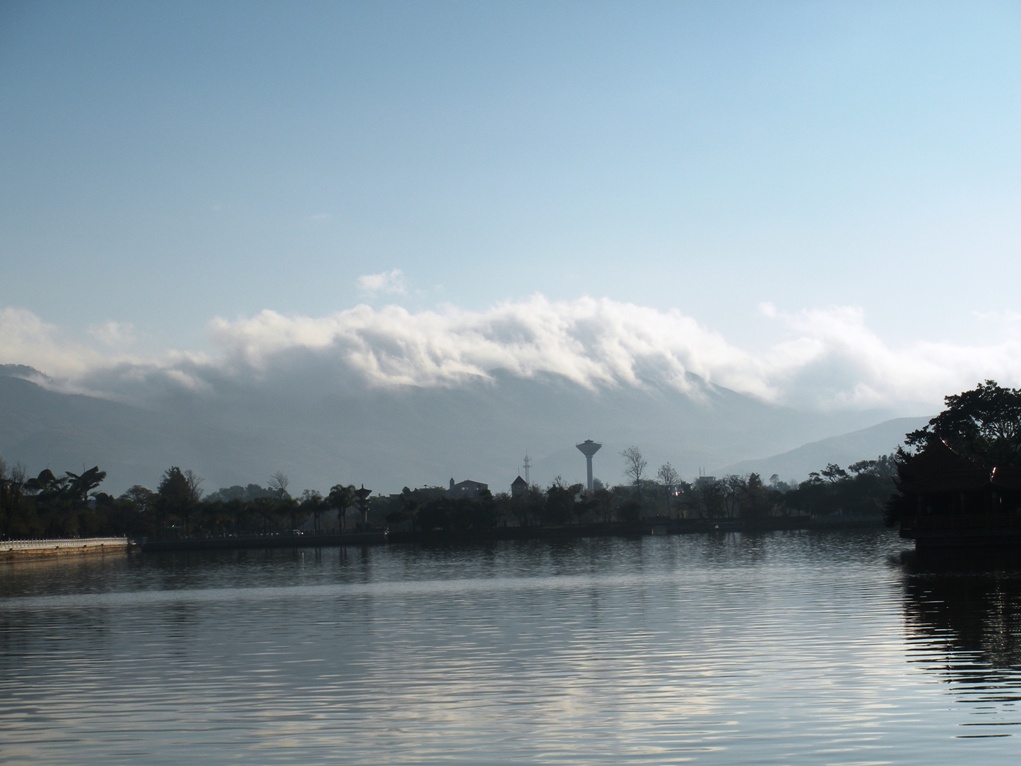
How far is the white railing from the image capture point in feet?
418

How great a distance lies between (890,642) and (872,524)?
147 m

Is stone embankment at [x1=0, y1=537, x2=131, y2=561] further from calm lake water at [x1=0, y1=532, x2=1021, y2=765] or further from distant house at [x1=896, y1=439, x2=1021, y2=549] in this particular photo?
distant house at [x1=896, y1=439, x2=1021, y2=549]

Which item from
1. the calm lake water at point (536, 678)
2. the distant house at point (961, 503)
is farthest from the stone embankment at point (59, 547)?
the distant house at point (961, 503)

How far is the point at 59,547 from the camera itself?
5443 inches

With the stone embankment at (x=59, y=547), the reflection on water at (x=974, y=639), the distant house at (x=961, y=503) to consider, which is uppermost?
the distant house at (x=961, y=503)

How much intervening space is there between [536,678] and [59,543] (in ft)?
417

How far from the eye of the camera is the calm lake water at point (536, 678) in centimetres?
1766

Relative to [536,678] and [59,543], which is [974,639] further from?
[59,543]

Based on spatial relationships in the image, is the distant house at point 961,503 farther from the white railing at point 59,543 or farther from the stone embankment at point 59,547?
the white railing at point 59,543

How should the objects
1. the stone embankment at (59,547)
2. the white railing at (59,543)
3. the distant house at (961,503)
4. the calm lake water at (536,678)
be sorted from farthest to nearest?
1. the white railing at (59,543)
2. the stone embankment at (59,547)
3. the distant house at (961,503)
4. the calm lake water at (536,678)

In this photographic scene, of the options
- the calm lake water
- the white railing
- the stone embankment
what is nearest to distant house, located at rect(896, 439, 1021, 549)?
the calm lake water

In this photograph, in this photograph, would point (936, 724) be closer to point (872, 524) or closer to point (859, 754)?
point (859, 754)

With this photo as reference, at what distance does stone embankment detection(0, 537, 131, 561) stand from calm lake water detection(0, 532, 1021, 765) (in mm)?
84337

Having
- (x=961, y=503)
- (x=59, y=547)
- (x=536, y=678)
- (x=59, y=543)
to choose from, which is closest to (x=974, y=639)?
(x=536, y=678)
